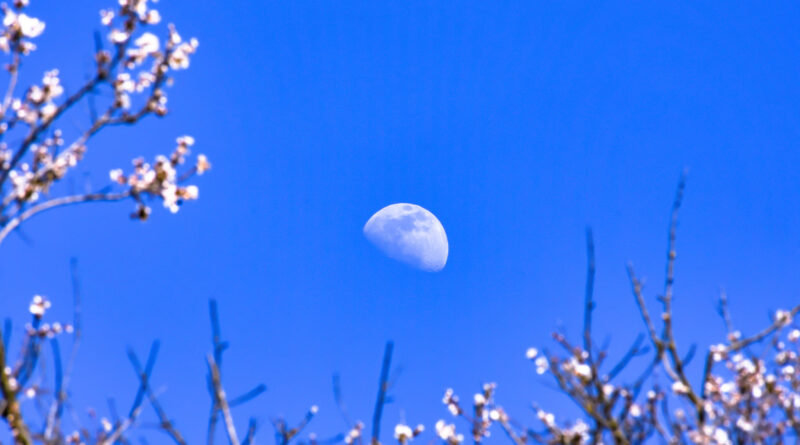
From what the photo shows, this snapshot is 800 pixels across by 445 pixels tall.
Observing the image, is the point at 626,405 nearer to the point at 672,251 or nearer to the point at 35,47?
the point at 672,251

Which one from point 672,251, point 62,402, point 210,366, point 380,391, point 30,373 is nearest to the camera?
point 380,391

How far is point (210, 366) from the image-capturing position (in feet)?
10.3

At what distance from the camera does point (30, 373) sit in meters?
3.94

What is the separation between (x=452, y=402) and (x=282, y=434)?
6267 millimetres

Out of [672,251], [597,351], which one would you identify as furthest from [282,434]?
[672,251]

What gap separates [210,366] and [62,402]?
185 cm

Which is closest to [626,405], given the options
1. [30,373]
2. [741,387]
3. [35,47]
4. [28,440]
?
[741,387]

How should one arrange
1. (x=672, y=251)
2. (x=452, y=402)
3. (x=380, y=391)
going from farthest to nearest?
(x=452, y=402) < (x=672, y=251) < (x=380, y=391)

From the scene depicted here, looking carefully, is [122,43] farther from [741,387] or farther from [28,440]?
[741,387]

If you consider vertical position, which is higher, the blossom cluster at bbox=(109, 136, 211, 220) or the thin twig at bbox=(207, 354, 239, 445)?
the blossom cluster at bbox=(109, 136, 211, 220)

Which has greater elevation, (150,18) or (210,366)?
(150,18)

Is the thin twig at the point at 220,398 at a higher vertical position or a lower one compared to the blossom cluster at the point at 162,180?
lower

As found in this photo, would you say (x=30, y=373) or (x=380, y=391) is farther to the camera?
(x=30, y=373)

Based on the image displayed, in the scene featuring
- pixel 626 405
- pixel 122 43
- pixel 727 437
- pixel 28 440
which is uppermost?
pixel 122 43
